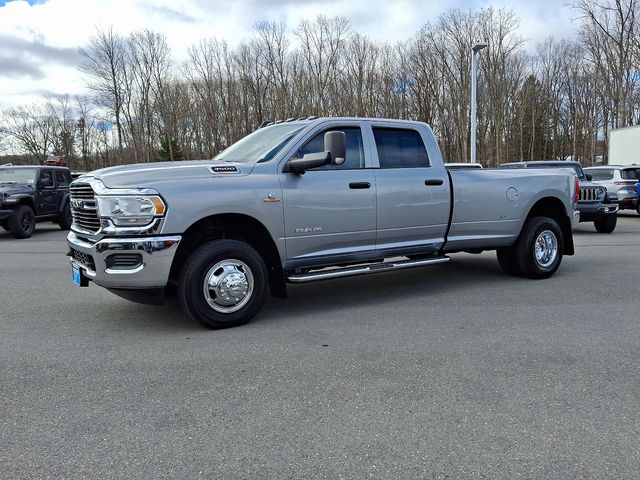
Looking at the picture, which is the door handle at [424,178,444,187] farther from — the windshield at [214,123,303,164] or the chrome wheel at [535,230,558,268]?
the chrome wheel at [535,230,558,268]

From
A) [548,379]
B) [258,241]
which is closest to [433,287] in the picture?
[258,241]

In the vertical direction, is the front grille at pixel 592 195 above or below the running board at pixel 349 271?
above

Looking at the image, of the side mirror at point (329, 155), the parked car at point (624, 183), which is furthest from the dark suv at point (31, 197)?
the parked car at point (624, 183)

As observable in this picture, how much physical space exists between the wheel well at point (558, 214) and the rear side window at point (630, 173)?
34.7ft

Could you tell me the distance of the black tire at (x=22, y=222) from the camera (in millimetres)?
13219

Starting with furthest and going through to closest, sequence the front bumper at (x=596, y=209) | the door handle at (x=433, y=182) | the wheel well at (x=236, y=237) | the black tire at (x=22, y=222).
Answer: the black tire at (x=22, y=222) → the front bumper at (x=596, y=209) → the door handle at (x=433, y=182) → the wheel well at (x=236, y=237)

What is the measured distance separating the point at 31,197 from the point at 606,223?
1487 cm

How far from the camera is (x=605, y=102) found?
4125 cm

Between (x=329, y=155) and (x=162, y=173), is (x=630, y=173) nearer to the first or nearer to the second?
(x=329, y=155)

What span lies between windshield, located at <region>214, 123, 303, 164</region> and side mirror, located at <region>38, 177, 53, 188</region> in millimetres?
10421

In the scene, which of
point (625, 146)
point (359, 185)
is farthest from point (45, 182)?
point (625, 146)

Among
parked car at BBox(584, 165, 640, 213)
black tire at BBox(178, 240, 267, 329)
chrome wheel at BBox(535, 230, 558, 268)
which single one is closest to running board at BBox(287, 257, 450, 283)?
black tire at BBox(178, 240, 267, 329)

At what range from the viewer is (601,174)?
1706 centimetres

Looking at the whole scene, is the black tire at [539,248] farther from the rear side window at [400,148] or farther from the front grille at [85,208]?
the front grille at [85,208]
